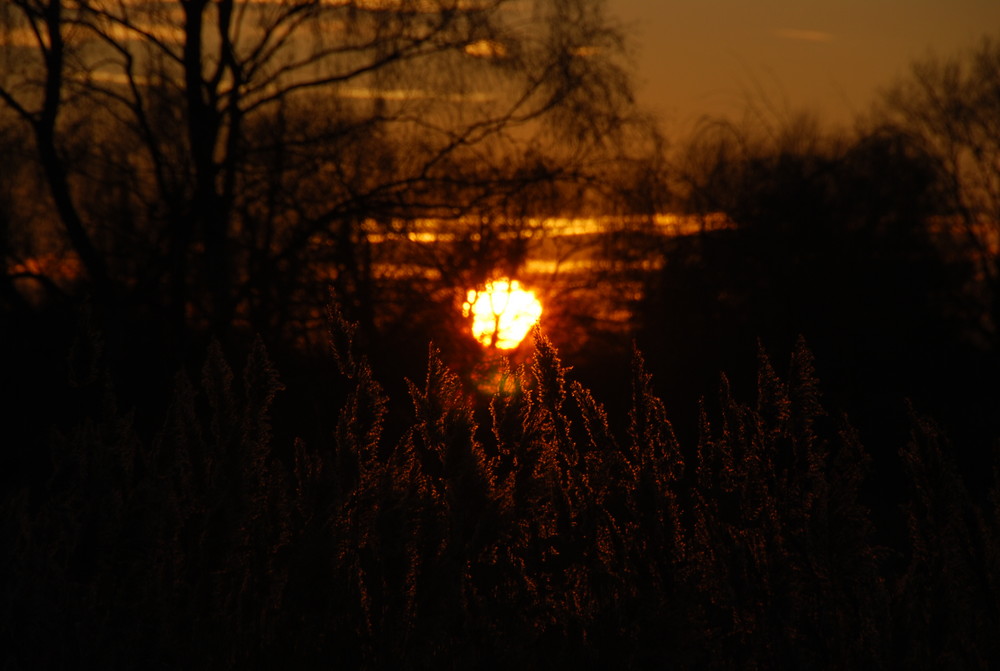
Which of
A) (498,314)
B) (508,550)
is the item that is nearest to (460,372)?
(498,314)

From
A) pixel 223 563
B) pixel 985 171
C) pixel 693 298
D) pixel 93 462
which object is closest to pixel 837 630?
pixel 223 563

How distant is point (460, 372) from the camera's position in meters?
12.6

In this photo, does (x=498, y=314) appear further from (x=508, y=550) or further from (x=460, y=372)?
(x=508, y=550)

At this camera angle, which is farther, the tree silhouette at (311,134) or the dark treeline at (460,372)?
the tree silhouette at (311,134)

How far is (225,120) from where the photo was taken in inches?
529

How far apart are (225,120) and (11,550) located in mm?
10897

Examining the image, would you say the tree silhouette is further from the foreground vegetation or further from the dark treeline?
the foreground vegetation

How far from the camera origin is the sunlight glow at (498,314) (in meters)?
13.3

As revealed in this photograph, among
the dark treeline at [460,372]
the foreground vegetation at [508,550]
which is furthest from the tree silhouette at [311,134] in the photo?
the foreground vegetation at [508,550]

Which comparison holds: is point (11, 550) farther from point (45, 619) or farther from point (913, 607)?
point (913, 607)

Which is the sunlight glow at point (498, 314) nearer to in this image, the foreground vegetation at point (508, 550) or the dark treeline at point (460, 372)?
the dark treeline at point (460, 372)

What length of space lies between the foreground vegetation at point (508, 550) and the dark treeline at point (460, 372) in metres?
0.01

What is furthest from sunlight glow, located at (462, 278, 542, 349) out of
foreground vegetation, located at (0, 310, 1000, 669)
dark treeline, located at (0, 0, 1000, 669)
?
foreground vegetation, located at (0, 310, 1000, 669)

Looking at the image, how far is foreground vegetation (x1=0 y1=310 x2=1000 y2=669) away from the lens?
2938 millimetres
